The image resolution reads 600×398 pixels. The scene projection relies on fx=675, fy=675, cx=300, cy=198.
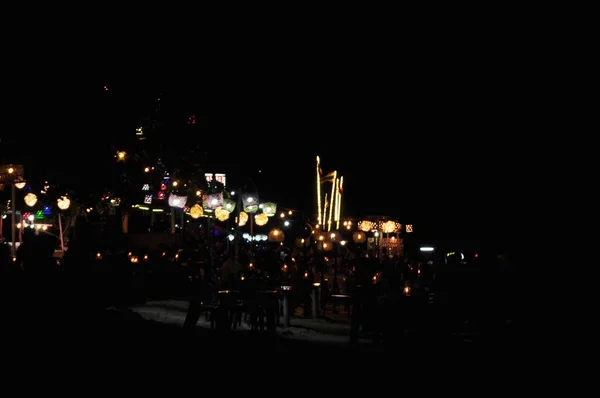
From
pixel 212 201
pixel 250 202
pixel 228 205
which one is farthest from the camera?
pixel 228 205

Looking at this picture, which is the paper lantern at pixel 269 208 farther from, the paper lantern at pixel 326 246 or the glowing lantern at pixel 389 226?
the glowing lantern at pixel 389 226

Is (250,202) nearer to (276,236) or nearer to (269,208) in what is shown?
(276,236)

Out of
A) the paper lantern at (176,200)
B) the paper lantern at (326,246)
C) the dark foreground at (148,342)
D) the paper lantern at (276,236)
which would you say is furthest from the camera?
the paper lantern at (176,200)

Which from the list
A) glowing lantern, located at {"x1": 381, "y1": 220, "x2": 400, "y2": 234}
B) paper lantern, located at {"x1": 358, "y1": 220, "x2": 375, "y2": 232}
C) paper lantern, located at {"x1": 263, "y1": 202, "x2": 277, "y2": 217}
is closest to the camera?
paper lantern, located at {"x1": 263, "y1": 202, "x2": 277, "y2": 217}

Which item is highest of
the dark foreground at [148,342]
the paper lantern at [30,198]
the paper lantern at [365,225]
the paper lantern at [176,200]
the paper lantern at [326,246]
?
the paper lantern at [176,200]

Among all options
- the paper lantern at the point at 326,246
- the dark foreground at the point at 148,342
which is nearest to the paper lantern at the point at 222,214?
the paper lantern at the point at 326,246

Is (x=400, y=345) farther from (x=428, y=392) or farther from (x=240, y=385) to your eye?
(x=240, y=385)

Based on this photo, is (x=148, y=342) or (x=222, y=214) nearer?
(x=148, y=342)

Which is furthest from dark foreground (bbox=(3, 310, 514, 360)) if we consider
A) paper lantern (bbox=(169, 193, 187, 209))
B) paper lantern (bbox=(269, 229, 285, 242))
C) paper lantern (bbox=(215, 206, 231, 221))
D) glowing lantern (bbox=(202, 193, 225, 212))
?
paper lantern (bbox=(169, 193, 187, 209))

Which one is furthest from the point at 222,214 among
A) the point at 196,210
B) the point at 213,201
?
the point at 213,201

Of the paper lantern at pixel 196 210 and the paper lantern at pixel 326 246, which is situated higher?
the paper lantern at pixel 196 210

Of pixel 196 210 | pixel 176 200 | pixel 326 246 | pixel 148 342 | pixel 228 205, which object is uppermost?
pixel 176 200

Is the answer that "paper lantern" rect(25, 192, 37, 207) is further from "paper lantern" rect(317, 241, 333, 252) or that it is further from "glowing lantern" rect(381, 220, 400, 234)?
"glowing lantern" rect(381, 220, 400, 234)

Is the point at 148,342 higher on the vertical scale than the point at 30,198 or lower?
lower
